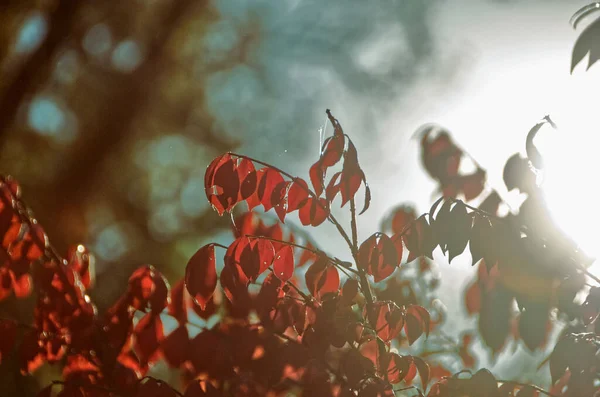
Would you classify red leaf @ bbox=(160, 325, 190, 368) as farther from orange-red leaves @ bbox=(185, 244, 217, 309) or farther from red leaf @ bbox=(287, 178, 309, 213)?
red leaf @ bbox=(287, 178, 309, 213)

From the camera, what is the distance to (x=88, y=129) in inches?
299

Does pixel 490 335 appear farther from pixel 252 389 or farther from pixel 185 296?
pixel 185 296

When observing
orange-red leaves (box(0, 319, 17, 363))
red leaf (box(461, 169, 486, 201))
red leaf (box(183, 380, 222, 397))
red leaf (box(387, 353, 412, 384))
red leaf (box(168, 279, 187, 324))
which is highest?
red leaf (box(461, 169, 486, 201))

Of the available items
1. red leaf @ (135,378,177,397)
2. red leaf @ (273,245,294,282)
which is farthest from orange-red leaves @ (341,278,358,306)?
red leaf @ (135,378,177,397)

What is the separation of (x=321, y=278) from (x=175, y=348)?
0.54 metres

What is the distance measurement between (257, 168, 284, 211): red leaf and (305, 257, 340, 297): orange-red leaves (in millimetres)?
236

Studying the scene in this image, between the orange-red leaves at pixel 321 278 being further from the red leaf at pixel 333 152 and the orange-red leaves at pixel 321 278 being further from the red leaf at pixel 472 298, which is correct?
the red leaf at pixel 472 298

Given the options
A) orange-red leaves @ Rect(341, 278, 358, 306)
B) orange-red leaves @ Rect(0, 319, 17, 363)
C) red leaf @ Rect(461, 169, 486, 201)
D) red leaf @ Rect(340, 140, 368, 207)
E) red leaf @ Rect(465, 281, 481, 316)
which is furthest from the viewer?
red leaf @ Rect(465, 281, 481, 316)

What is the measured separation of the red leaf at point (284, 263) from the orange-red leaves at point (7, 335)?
3.57 ft

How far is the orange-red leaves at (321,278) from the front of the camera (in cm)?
166

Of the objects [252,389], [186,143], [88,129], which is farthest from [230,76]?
[252,389]

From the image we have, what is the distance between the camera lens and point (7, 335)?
200 cm

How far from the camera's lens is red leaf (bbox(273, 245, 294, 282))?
1672 millimetres

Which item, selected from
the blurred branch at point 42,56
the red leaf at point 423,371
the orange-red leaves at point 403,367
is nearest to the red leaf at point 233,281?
the orange-red leaves at point 403,367
